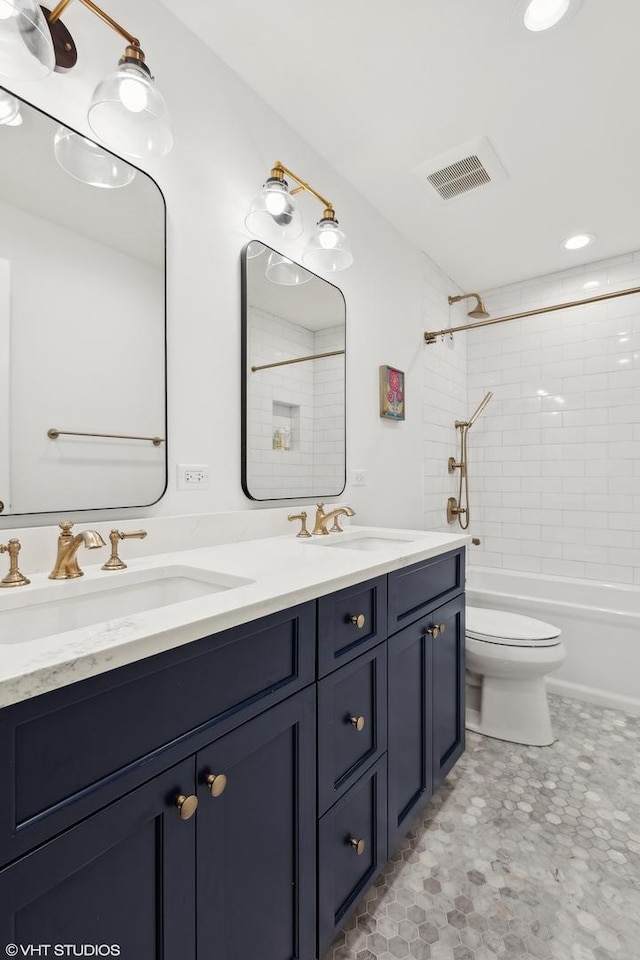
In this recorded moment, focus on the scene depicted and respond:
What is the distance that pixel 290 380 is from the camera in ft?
5.93

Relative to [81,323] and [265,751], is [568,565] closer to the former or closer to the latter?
[265,751]

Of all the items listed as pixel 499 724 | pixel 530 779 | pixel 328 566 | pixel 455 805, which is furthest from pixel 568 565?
pixel 328 566

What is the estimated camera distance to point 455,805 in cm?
163

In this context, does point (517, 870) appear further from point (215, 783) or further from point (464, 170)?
point (464, 170)

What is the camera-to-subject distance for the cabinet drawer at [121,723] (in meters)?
0.53

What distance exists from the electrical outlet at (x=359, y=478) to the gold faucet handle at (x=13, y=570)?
1453 millimetres

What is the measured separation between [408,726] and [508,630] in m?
0.97

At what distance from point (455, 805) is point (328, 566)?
1.17 m

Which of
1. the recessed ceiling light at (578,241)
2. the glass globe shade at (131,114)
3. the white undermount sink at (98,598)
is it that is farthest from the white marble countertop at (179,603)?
the recessed ceiling light at (578,241)

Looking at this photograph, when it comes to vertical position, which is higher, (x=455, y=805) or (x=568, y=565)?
(x=568, y=565)

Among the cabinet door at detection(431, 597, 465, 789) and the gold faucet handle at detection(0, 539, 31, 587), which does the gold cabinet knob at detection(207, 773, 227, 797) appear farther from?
the cabinet door at detection(431, 597, 465, 789)

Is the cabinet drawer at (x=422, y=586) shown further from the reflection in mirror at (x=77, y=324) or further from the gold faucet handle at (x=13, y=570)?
the gold faucet handle at (x=13, y=570)

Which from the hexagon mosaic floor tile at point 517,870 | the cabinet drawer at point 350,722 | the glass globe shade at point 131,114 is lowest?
the hexagon mosaic floor tile at point 517,870

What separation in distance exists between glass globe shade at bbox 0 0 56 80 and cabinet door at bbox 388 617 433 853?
5.13ft
